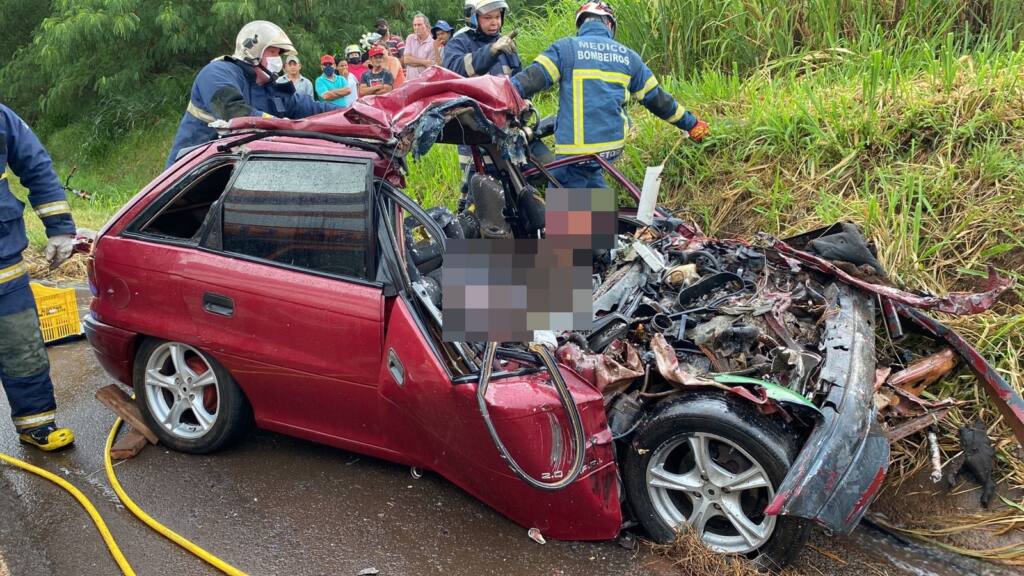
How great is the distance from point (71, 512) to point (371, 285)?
1.71m

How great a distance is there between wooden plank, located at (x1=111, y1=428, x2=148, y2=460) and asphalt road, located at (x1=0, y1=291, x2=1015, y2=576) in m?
0.04

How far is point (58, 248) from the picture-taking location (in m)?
3.76

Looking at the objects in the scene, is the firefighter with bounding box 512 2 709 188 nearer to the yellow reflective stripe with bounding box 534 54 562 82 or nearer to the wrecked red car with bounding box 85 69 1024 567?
the yellow reflective stripe with bounding box 534 54 562 82

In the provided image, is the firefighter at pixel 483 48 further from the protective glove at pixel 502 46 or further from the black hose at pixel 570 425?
the black hose at pixel 570 425

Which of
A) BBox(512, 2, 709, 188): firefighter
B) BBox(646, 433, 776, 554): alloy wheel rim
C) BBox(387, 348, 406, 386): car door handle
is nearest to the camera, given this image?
BBox(646, 433, 776, 554): alloy wheel rim

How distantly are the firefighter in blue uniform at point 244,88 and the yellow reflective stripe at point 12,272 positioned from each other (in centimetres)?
141

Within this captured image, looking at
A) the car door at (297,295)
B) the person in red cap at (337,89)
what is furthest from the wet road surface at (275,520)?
the person in red cap at (337,89)

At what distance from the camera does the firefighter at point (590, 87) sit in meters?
4.79

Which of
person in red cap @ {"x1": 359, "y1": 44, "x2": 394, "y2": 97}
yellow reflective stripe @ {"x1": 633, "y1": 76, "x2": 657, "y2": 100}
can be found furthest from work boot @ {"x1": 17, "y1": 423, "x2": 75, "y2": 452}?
person in red cap @ {"x1": 359, "y1": 44, "x2": 394, "y2": 97}

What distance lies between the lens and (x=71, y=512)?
3223mm

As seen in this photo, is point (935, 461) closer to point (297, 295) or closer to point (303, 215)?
point (297, 295)

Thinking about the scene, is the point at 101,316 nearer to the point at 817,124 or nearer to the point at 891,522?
the point at 891,522

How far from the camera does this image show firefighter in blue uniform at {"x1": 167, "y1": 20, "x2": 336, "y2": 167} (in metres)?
4.91

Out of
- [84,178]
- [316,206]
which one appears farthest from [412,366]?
[84,178]
